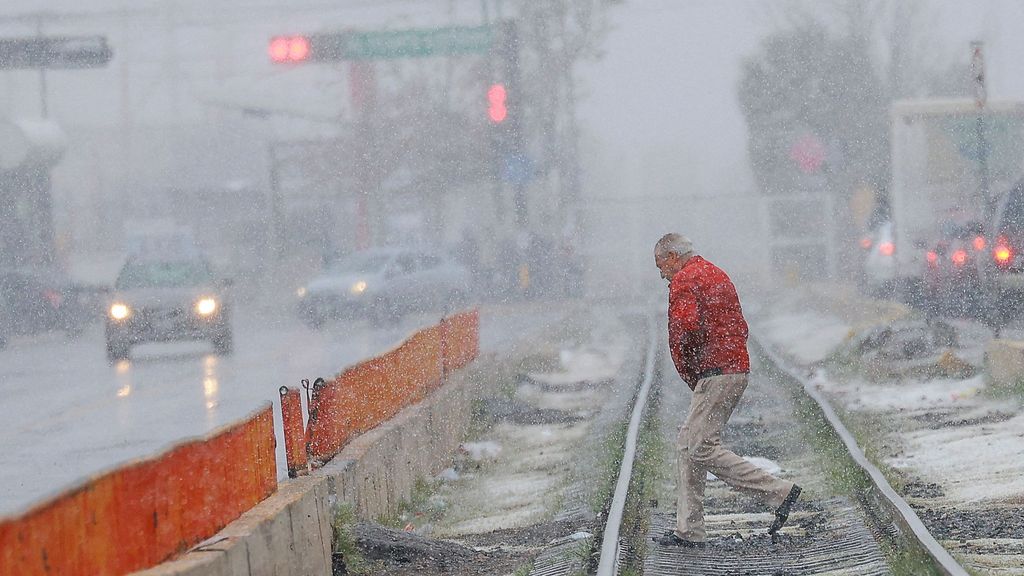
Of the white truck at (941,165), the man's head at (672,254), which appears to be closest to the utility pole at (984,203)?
the white truck at (941,165)

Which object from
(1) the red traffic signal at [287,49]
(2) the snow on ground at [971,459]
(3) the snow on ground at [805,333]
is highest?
(1) the red traffic signal at [287,49]

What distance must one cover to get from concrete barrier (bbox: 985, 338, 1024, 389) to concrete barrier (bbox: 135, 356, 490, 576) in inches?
183

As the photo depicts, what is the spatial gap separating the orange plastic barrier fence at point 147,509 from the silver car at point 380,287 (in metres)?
24.4

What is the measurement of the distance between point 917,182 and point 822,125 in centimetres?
2809

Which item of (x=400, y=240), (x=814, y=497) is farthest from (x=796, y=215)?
(x=814, y=497)

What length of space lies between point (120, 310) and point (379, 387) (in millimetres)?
13361

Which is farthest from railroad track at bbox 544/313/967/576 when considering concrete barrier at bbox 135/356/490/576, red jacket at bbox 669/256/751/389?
concrete barrier at bbox 135/356/490/576

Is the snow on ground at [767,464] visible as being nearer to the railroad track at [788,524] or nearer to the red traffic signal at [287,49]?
the railroad track at [788,524]

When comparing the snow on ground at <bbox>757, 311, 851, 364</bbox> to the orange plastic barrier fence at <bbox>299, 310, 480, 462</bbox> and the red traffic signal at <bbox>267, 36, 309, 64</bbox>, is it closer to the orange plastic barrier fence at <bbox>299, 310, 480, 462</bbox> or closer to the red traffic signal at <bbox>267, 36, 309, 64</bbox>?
the orange plastic barrier fence at <bbox>299, 310, 480, 462</bbox>

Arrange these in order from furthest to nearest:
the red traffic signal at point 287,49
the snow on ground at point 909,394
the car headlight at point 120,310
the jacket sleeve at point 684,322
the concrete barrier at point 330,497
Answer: the red traffic signal at point 287,49 → the car headlight at point 120,310 → the snow on ground at point 909,394 → the jacket sleeve at point 684,322 → the concrete barrier at point 330,497

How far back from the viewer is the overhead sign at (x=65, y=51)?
102ft

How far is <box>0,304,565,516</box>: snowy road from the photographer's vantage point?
464 inches

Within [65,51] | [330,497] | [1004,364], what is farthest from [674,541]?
[65,51]

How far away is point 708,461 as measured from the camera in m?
7.63
